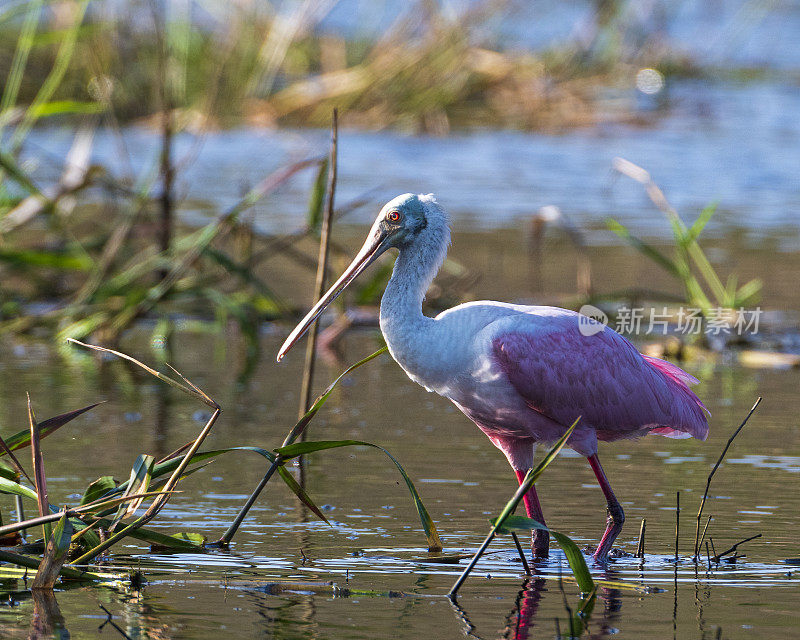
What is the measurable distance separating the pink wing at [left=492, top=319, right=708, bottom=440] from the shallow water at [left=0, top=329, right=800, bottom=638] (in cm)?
38

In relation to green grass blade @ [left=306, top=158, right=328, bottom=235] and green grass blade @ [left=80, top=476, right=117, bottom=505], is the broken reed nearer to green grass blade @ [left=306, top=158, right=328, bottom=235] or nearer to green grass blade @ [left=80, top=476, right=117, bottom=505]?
green grass blade @ [left=80, top=476, right=117, bottom=505]

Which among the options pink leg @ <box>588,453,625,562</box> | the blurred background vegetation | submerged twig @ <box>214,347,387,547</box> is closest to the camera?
submerged twig @ <box>214,347,387,547</box>

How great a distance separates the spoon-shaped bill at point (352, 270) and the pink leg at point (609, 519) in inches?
47.9

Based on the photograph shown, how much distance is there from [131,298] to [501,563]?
176 inches

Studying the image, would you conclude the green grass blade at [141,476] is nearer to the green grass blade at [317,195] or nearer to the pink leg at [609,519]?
the pink leg at [609,519]

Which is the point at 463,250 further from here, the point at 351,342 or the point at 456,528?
the point at 456,528

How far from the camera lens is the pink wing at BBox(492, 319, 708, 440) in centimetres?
573

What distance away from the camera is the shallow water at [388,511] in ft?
15.0

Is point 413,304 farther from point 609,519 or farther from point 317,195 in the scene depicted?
point 317,195

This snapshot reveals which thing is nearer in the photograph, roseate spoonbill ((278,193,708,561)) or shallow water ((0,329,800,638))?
shallow water ((0,329,800,638))

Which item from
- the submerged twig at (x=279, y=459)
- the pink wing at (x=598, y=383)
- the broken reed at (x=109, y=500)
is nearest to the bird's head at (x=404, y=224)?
the pink wing at (x=598, y=383)

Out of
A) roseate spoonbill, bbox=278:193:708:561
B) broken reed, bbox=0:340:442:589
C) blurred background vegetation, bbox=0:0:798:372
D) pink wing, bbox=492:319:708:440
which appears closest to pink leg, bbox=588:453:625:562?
roseate spoonbill, bbox=278:193:708:561

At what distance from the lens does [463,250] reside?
13375mm

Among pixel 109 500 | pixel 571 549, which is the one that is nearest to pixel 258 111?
pixel 109 500
